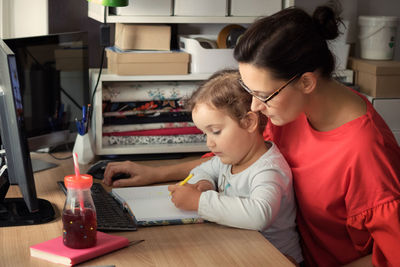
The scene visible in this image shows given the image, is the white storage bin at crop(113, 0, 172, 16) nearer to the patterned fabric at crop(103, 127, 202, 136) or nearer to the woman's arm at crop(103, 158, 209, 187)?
the patterned fabric at crop(103, 127, 202, 136)

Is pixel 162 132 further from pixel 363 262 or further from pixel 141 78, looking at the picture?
pixel 363 262

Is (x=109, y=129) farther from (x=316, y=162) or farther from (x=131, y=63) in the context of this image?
(x=316, y=162)

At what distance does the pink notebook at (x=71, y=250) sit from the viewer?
116 centimetres

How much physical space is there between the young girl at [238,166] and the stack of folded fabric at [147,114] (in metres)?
0.52

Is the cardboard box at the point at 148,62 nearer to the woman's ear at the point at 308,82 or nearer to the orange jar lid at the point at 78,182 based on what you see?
the woman's ear at the point at 308,82

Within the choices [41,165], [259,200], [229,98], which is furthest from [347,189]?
[41,165]

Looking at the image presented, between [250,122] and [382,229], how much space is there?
1.43 ft

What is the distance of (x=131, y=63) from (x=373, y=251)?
106 cm

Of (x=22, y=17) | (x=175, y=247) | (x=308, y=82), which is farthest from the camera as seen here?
(x=22, y=17)

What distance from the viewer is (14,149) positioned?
50.5 inches

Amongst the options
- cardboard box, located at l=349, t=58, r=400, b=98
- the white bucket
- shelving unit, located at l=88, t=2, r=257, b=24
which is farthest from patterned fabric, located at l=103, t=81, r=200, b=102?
the white bucket

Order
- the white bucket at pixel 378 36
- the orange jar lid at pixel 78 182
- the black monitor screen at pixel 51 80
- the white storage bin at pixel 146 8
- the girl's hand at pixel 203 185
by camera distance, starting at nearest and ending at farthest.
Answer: the orange jar lid at pixel 78 182, the girl's hand at pixel 203 185, the black monitor screen at pixel 51 80, the white storage bin at pixel 146 8, the white bucket at pixel 378 36

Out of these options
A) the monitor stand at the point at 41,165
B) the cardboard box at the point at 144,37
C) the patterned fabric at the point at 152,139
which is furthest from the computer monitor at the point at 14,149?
the cardboard box at the point at 144,37

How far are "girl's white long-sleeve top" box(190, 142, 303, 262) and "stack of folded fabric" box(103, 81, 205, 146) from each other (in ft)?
1.47
